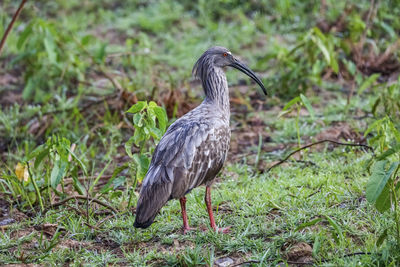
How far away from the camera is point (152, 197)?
14.5 feet

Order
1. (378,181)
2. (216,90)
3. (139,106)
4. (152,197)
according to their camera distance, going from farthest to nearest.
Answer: (216,90) → (139,106) → (152,197) → (378,181)

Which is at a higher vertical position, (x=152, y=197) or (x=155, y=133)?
(x=155, y=133)

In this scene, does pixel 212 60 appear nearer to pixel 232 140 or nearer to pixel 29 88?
pixel 232 140

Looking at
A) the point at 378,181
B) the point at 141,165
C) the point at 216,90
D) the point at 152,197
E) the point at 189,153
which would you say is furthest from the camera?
the point at 216,90

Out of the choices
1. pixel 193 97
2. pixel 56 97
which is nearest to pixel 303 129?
pixel 193 97

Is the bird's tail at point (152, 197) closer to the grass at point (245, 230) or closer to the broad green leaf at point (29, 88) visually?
the grass at point (245, 230)

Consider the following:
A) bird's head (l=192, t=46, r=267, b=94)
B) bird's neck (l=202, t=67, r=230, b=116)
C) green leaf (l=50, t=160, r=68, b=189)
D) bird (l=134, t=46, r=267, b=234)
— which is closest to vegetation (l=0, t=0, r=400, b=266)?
green leaf (l=50, t=160, r=68, b=189)

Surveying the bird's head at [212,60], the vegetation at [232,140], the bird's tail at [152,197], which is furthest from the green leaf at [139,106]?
the bird's head at [212,60]

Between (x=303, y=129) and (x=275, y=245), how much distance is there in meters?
3.06

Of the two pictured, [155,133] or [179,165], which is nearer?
[179,165]

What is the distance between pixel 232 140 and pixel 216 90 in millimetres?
1735

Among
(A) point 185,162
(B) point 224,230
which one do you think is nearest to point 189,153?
(A) point 185,162

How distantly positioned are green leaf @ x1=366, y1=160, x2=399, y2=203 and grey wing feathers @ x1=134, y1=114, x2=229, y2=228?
143cm

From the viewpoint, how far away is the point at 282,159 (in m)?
6.41
